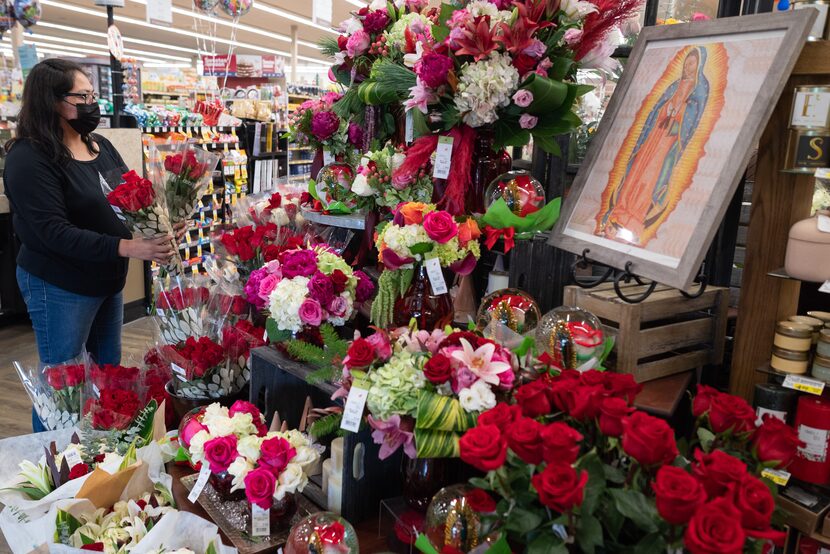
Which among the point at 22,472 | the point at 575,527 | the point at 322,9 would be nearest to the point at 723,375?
the point at 575,527

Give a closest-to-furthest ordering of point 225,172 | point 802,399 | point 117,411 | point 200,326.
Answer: point 802,399 → point 117,411 → point 200,326 → point 225,172

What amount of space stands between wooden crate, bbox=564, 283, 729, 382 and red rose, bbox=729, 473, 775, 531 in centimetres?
65

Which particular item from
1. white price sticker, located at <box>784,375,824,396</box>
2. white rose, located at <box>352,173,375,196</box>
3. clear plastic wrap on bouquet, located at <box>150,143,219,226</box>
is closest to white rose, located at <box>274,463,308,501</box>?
white rose, located at <box>352,173,375,196</box>

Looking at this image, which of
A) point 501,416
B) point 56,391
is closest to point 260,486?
point 501,416

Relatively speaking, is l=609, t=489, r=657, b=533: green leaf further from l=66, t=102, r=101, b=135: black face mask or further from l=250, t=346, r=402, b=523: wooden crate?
l=66, t=102, r=101, b=135: black face mask

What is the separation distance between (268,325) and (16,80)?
6214mm

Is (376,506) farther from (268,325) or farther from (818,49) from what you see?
(818,49)

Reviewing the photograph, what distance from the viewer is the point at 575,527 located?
2.63 ft

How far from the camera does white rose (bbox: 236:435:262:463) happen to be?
1325 mm

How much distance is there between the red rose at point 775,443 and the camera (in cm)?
89

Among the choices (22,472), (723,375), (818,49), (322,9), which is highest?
(322,9)

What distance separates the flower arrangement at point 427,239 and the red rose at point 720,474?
2.26 feet

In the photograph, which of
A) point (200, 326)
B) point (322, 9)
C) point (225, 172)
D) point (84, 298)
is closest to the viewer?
point (200, 326)

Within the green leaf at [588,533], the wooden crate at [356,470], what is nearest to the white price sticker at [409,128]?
the wooden crate at [356,470]
